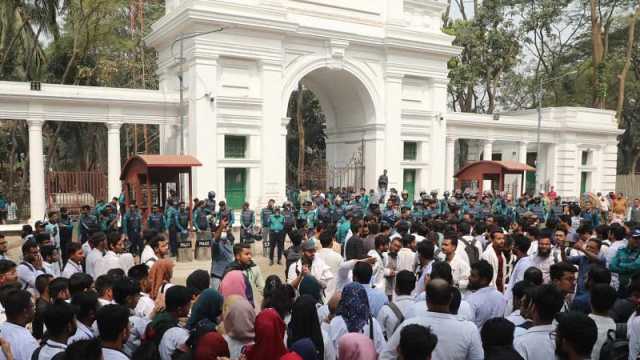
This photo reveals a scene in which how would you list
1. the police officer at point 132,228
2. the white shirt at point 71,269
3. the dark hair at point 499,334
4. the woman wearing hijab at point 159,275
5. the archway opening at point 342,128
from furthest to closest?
1. the archway opening at point 342,128
2. the police officer at point 132,228
3. the white shirt at point 71,269
4. the woman wearing hijab at point 159,275
5. the dark hair at point 499,334

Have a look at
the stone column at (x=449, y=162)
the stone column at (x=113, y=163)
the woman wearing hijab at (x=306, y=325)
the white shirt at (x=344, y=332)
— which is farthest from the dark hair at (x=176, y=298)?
the stone column at (x=449, y=162)

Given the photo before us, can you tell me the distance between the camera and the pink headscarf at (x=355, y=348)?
3.62 metres

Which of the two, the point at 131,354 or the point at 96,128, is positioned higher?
the point at 96,128

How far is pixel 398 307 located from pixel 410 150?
18.8 m

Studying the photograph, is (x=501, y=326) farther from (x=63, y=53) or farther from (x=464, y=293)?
(x=63, y=53)

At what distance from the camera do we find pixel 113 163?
708 inches

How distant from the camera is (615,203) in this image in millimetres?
17891

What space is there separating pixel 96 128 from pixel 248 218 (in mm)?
17144

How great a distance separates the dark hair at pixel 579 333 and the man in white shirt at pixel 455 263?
9.27 ft

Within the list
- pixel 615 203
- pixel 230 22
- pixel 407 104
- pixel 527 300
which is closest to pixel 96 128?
pixel 230 22

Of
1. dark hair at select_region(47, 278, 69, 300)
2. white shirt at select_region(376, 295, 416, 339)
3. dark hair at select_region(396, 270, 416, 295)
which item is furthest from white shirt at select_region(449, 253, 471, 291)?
dark hair at select_region(47, 278, 69, 300)

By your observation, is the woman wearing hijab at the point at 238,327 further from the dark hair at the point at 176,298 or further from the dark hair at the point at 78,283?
the dark hair at the point at 78,283

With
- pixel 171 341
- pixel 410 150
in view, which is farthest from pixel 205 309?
pixel 410 150

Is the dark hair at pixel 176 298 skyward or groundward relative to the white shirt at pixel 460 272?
skyward
